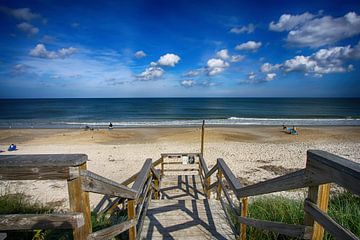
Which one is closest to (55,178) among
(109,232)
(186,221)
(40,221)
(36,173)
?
(36,173)

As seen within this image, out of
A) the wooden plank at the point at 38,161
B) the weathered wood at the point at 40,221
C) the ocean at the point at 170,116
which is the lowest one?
the ocean at the point at 170,116

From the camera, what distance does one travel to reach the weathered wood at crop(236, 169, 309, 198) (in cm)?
147

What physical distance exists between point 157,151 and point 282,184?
1390 centimetres

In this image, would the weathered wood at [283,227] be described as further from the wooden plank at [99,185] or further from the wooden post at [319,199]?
the wooden plank at [99,185]

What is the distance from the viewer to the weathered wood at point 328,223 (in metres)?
1.06

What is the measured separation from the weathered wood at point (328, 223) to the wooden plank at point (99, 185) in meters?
1.56

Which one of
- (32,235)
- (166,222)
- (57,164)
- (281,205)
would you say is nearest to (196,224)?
(166,222)

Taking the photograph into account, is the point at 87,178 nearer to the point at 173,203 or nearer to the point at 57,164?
the point at 57,164

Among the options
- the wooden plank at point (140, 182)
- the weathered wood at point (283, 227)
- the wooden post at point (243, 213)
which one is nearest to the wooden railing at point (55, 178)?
the wooden plank at point (140, 182)

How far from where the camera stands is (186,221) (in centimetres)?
358

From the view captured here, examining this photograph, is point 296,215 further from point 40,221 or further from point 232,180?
point 40,221

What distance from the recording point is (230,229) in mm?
3326

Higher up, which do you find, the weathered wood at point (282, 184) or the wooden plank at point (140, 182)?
the weathered wood at point (282, 184)

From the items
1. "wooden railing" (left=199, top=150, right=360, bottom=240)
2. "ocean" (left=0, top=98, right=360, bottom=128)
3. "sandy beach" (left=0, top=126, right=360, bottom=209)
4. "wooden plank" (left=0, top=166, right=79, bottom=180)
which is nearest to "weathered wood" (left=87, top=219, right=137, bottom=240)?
"wooden plank" (left=0, top=166, right=79, bottom=180)
